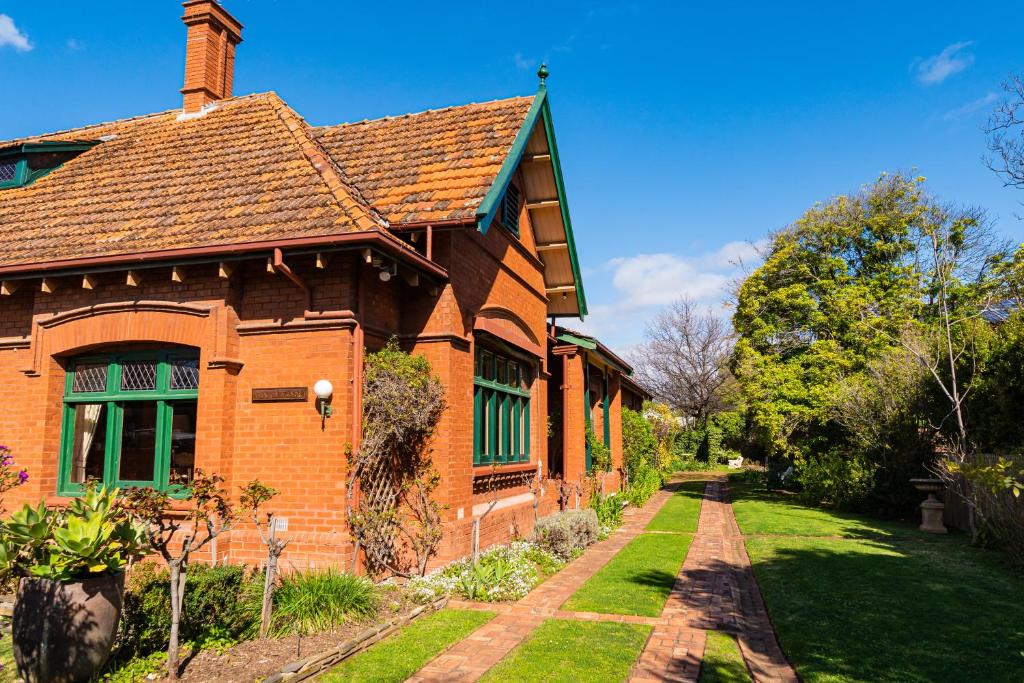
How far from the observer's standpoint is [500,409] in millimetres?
11781

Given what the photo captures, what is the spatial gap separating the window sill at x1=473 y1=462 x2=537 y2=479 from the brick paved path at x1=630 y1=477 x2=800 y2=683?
3.19 metres

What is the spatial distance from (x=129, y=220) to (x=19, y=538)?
231 inches

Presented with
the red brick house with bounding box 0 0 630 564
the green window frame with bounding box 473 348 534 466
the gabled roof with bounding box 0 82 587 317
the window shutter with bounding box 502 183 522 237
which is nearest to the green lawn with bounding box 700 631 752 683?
the red brick house with bounding box 0 0 630 564

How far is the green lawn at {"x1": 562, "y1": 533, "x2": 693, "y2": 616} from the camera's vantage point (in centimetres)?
798

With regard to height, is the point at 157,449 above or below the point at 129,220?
below

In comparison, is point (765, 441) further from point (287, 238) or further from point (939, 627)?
point (287, 238)

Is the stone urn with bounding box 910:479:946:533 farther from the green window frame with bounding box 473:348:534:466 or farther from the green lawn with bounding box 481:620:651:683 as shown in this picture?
the green lawn with bounding box 481:620:651:683

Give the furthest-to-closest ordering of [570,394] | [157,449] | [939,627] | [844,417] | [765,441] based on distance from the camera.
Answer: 1. [765,441]
2. [844,417]
3. [570,394]
4. [157,449]
5. [939,627]

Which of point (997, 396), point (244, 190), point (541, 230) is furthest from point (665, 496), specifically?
point (244, 190)

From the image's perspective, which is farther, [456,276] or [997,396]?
[997,396]

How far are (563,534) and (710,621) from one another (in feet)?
12.4

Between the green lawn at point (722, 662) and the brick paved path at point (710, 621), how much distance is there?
71 millimetres

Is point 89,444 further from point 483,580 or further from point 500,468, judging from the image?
point 500,468

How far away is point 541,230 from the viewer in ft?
46.9
